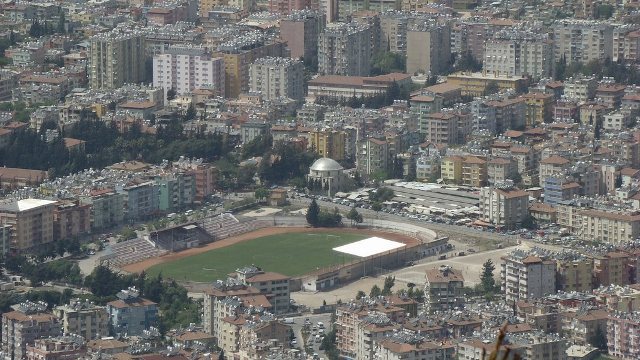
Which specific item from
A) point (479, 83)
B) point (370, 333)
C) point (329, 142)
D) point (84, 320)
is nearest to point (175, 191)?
point (329, 142)

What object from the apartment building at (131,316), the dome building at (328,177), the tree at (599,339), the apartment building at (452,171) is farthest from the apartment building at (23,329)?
the apartment building at (452,171)

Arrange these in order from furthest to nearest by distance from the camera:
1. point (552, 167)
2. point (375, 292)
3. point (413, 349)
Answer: point (552, 167) → point (375, 292) → point (413, 349)

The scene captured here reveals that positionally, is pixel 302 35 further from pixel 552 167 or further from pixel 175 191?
pixel 175 191

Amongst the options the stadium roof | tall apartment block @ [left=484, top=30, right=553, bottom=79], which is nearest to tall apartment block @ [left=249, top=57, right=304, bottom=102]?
tall apartment block @ [left=484, top=30, right=553, bottom=79]

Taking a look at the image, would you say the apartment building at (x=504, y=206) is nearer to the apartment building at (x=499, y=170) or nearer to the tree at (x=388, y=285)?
the apartment building at (x=499, y=170)

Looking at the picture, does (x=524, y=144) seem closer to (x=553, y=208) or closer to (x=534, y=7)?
(x=553, y=208)

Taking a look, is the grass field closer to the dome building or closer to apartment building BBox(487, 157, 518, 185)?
the dome building

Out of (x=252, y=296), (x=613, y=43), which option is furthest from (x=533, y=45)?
(x=252, y=296)
